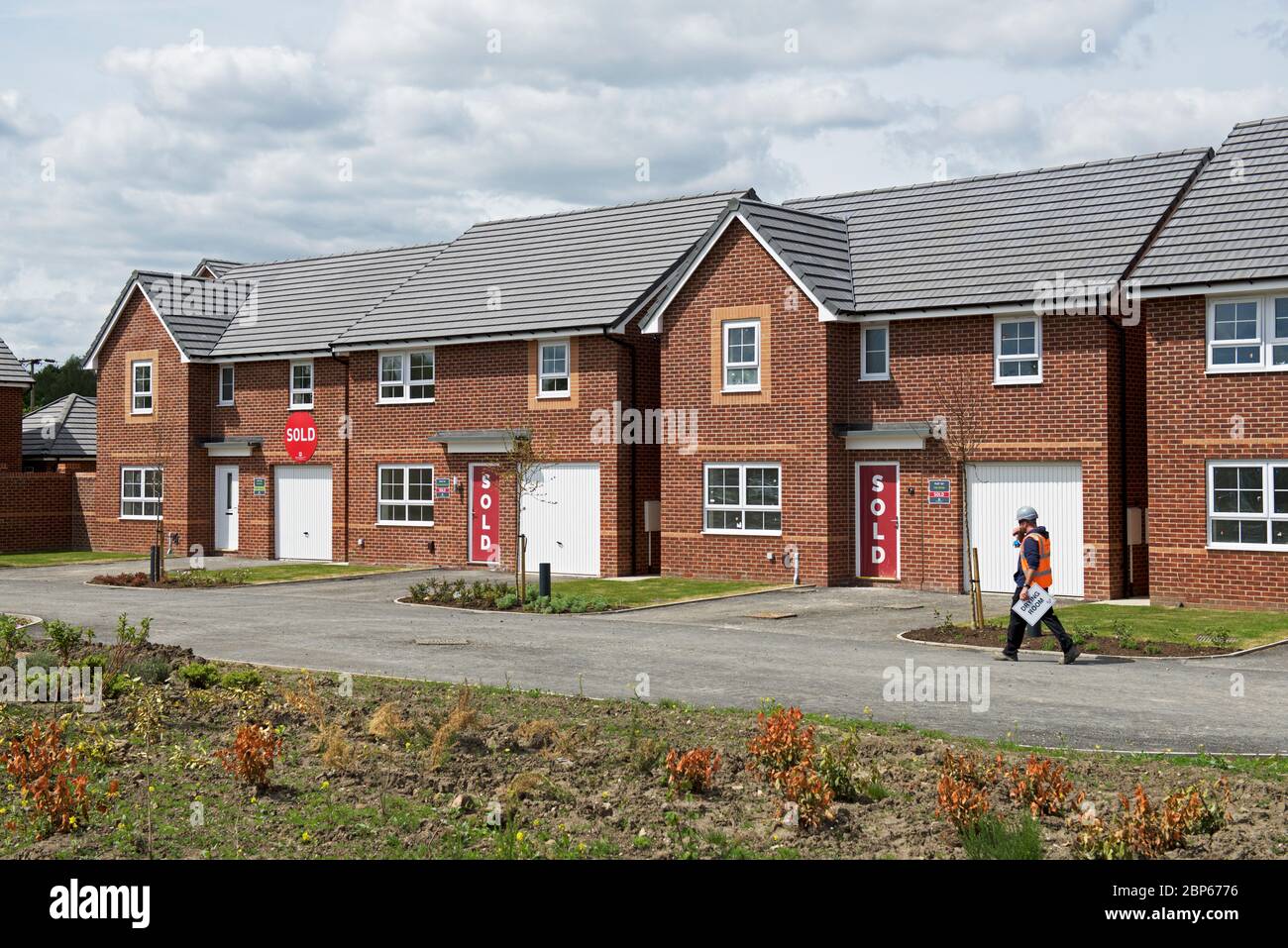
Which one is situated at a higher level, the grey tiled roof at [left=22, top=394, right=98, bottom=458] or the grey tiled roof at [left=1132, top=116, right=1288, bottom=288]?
the grey tiled roof at [left=1132, top=116, right=1288, bottom=288]

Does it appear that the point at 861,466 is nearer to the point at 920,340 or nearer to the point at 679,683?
the point at 920,340

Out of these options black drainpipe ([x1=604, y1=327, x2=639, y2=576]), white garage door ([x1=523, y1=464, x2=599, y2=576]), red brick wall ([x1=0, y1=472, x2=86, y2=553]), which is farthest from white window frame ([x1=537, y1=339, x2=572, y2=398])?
red brick wall ([x1=0, y1=472, x2=86, y2=553])

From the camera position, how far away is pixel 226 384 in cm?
4041

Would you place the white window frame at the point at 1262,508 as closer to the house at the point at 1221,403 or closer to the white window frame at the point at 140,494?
the house at the point at 1221,403

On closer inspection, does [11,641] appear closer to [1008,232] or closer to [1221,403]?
[1221,403]

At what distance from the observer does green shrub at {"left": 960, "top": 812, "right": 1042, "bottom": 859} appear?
8.16 m

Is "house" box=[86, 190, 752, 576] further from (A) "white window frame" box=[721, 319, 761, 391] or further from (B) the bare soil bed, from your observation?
(B) the bare soil bed

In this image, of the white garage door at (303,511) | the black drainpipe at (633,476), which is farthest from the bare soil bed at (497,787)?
the white garage door at (303,511)

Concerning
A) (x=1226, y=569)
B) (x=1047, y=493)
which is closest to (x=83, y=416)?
(x=1047, y=493)

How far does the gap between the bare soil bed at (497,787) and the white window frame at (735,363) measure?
54.6 ft

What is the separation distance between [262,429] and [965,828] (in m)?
32.7

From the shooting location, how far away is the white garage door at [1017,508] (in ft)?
85.8

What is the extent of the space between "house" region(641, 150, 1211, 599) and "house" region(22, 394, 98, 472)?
2702 cm

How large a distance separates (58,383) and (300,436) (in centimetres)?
7025
